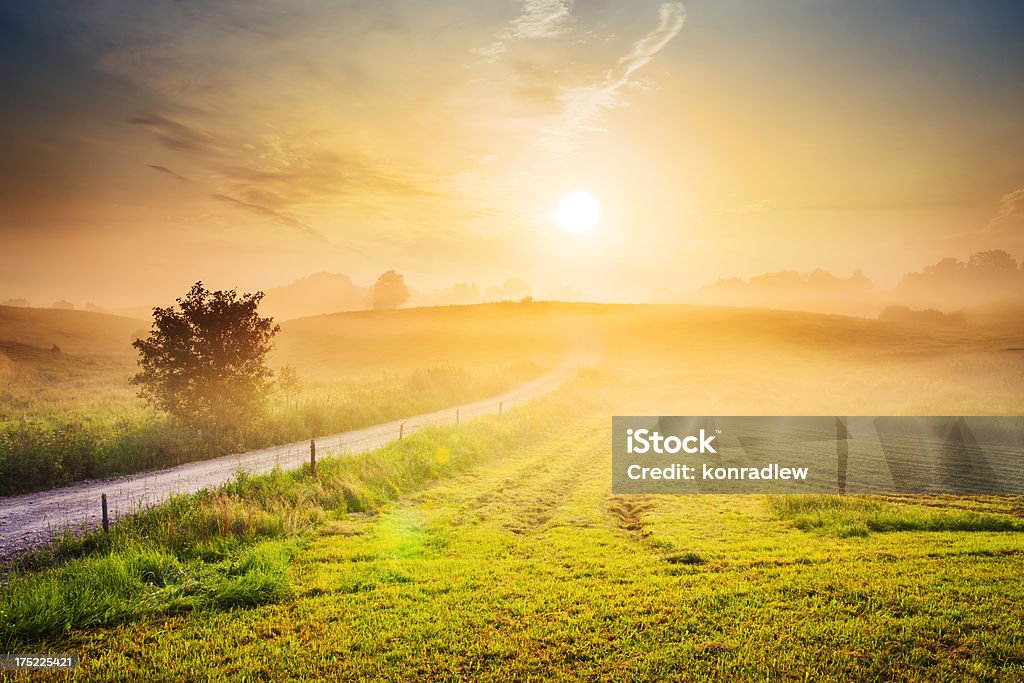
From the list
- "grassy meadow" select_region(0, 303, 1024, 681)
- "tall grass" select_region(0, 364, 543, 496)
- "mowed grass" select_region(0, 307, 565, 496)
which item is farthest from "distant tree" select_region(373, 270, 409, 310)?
"grassy meadow" select_region(0, 303, 1024, 681)

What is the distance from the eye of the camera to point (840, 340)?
290 feet

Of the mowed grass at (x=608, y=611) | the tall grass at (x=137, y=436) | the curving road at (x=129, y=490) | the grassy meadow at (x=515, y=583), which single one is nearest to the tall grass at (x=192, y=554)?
the grassy meadow at (x=515, y=583)

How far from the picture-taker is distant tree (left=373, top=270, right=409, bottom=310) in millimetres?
170750

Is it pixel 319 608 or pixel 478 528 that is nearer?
pixel 319 608

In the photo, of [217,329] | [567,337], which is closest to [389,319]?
[567,337]

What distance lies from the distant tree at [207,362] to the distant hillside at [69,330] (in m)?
59.9

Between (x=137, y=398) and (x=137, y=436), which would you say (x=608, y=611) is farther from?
(x=137, y=398)

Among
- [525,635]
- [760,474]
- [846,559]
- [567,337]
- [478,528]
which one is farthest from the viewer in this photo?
[567,337]

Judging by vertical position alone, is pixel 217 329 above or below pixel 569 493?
above

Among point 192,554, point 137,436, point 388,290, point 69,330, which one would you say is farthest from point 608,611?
point 388,290

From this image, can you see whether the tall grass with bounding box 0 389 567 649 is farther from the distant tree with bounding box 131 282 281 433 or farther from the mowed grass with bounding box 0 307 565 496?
the distant tree with bounding box 131 282 281 433

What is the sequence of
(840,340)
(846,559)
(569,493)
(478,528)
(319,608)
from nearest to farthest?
(319,608), (846,559), (478,528), (569,493), (840,340)

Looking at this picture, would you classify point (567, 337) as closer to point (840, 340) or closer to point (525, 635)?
point (840, 340)

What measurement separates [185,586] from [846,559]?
46.6ft
